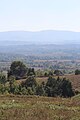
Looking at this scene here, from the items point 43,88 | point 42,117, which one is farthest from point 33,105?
point 43,88

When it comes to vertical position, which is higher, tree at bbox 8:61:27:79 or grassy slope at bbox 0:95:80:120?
grassy slope at bbox 0:95:80:120

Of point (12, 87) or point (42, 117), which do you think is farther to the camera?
point (12, 87)

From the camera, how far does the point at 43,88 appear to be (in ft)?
177

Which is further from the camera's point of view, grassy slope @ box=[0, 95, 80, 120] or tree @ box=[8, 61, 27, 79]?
tree @ box=[8, 61, 27, 79]

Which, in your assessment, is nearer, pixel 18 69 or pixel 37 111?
pixel 37 111

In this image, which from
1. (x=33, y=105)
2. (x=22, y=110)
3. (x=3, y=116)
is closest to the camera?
(x=3, y=116)

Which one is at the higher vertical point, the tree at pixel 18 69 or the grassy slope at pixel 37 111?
the grassy slope at pixel 37 111

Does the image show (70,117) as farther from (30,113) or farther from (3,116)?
(3,116)

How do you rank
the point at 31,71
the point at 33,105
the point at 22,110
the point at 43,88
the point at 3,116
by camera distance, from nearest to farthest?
the point at 3,116
the point at 22,110
the point at 33,105
the point at 43,88
the point at 31,71

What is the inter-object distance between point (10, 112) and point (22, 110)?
944mm

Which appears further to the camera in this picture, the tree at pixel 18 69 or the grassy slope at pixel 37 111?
the tree at pixel 18 69

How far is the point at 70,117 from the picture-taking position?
15867 millimetres

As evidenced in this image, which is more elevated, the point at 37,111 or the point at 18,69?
the point at 37,111

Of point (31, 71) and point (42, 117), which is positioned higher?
point (42, 117)
